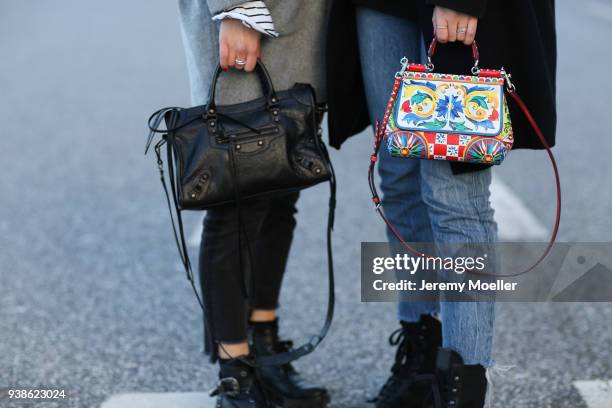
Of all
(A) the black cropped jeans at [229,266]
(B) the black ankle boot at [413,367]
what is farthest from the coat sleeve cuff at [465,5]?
(B) the black ankle boot at [413,367]

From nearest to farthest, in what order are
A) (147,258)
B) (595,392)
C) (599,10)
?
(595,392), (147,258), (599,10)

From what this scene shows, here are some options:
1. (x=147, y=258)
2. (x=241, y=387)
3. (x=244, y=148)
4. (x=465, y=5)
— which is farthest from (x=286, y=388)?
(x=147, y=258)

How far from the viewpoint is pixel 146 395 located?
247cm

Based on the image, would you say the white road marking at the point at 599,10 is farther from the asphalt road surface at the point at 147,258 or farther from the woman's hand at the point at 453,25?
the woman's hand at the point at 453,25

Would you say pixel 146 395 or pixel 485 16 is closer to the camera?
pixel 485 16

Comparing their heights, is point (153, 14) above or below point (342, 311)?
above

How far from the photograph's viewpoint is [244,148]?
6.59ft

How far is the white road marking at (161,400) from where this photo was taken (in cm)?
241

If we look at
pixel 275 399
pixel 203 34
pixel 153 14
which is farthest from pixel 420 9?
pixel 153 14

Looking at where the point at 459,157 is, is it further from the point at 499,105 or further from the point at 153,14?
the point at 153,14

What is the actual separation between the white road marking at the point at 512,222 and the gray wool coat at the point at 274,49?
153 centimetres

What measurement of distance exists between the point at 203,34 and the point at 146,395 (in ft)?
3.29

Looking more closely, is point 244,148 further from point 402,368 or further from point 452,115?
point 402,368

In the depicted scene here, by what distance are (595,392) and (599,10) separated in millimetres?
8068
